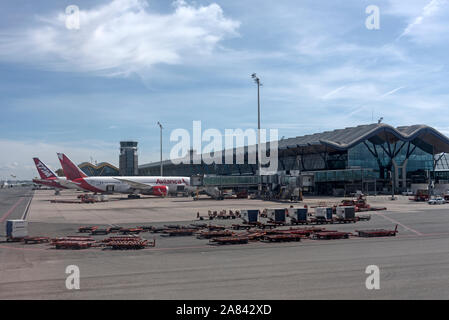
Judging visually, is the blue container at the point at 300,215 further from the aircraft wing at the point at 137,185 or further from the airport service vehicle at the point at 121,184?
the aircraft wing at the point at 137,185

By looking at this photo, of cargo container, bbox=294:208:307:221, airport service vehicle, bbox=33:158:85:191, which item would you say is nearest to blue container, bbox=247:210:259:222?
cargo container, bbox=294:208:307:221

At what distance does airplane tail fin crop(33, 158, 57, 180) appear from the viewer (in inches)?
3145

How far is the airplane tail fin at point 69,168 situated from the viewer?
234 ft

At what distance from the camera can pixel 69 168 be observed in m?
71.9

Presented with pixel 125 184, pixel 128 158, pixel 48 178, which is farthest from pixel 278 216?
pixel 128 158

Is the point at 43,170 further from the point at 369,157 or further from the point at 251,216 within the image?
the point at 369,157

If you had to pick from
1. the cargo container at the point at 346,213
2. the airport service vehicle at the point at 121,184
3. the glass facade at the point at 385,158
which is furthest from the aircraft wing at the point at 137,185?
the cargo container at the point at 346,213

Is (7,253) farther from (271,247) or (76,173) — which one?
(76,173)

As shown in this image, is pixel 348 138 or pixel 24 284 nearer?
pixel 24 284

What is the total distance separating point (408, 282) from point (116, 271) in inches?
372

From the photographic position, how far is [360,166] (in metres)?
88.8

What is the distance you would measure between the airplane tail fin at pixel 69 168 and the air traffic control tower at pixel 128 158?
77497mm

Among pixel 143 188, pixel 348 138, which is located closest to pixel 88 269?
pixel 143 188

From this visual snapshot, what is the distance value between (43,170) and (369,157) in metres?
68.0
